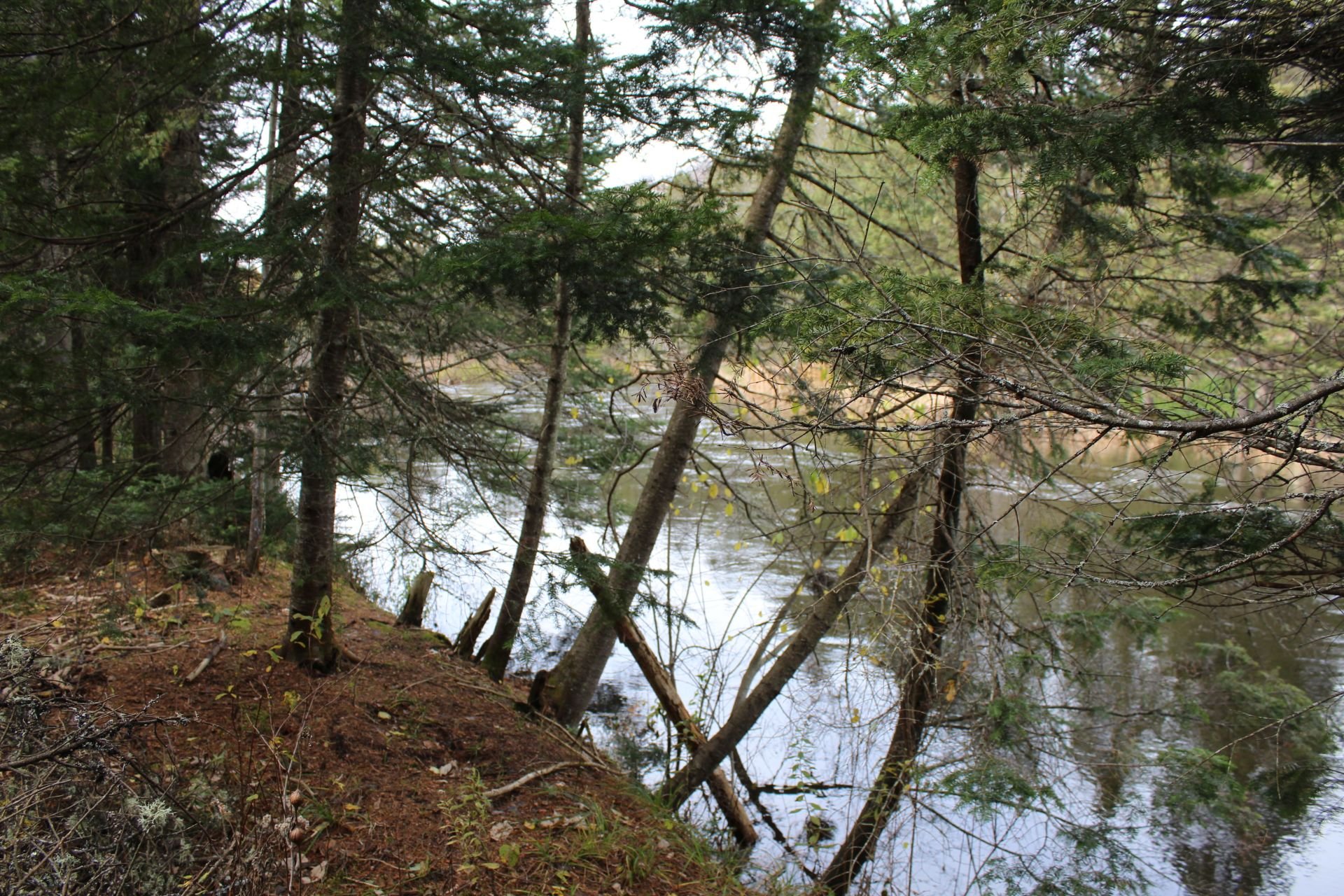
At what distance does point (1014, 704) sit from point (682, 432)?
10.5 ft

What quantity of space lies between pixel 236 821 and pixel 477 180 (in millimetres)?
4232

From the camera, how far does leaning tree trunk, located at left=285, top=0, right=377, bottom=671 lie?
14.5 ft

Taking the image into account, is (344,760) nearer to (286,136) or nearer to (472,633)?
(472,633)

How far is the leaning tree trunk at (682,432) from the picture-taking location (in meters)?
5.38

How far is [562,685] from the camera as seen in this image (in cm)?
700

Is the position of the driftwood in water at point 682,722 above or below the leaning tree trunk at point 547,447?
below

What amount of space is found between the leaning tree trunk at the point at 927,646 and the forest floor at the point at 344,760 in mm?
1071

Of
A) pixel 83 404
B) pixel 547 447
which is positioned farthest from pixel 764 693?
pixel 83 404

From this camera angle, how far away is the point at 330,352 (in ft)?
16.4

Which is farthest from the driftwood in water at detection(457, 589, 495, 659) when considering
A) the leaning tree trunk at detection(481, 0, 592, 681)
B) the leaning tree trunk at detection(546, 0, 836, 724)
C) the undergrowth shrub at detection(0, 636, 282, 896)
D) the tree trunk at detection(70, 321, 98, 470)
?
the undergrowth shrub at detection(0, 636, 282, 896)

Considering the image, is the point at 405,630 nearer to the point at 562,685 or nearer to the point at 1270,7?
the point at 562,685

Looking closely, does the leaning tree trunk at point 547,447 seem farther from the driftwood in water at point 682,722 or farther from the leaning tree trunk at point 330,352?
the leaning tree trunk at point 330,352

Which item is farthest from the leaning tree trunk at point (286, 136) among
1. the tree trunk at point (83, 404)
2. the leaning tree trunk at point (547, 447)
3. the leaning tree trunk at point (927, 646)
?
the leaning tree trunk at point (927, 646)

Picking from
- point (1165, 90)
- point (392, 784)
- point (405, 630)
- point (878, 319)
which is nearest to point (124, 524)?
point (392, 784)
